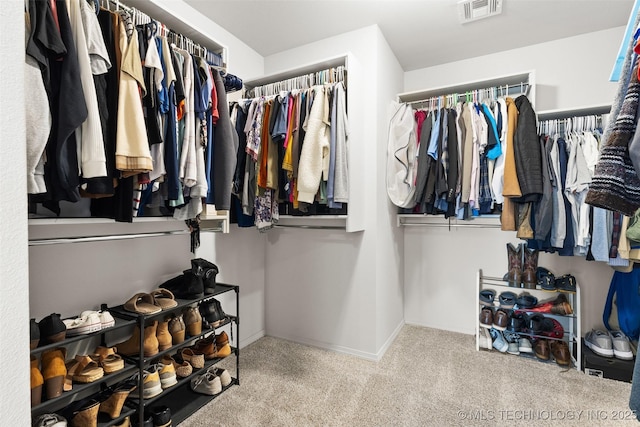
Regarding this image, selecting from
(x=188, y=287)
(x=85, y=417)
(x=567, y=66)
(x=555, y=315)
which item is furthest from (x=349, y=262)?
(x=567, y=66)

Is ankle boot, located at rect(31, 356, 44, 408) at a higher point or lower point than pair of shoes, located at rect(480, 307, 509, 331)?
higher

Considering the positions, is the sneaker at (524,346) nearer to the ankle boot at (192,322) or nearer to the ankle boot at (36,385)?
the ankle boot at (192,322)

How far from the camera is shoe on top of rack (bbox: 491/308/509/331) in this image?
242 cm

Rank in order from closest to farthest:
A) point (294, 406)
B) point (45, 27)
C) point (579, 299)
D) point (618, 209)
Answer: point (618, 209), point (45, 27), point (294, 406), point (579, 299)

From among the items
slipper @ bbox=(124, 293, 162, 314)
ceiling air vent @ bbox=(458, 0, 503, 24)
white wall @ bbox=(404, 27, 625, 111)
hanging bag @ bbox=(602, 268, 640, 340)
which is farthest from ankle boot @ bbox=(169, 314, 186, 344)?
hanging bag @ bbox=(602, 268, 640, 340)

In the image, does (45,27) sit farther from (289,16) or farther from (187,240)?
(289,16)

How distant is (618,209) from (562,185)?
1.64 metres

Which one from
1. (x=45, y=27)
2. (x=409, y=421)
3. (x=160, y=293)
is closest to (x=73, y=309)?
(x=160, y=293)

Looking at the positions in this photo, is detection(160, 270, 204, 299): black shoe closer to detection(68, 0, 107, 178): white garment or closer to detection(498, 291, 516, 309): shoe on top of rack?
detection(68, 0, 107, 178): white garment

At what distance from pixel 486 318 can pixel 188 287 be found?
7.09ft

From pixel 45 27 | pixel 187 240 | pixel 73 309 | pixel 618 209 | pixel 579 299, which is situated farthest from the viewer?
pixel 579 299

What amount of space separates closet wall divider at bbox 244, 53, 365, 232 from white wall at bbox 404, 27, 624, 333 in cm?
101

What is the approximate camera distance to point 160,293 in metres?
1.68

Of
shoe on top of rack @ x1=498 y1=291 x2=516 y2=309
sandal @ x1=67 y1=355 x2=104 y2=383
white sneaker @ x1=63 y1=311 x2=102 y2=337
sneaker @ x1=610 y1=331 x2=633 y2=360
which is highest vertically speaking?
white sneaker @ x1=63 y1=311 x2=102 y2=337
